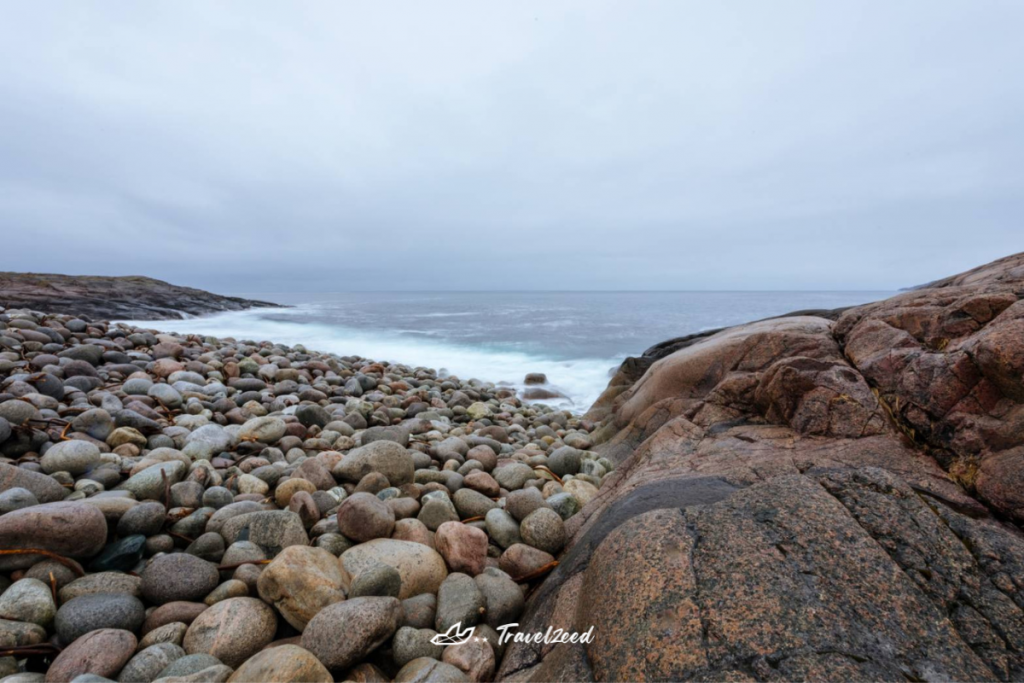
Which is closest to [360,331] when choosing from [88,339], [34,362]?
[88,339]

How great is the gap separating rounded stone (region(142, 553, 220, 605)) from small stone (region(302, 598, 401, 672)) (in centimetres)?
67

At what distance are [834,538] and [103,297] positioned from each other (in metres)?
28.4

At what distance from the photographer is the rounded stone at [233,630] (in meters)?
1.79

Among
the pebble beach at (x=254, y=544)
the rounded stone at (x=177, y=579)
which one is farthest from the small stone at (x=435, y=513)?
the rounded stone at (x=177, y=579)

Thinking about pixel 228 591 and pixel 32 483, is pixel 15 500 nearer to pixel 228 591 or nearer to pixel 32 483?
pixel 32 483

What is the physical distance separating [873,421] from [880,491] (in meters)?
0.62

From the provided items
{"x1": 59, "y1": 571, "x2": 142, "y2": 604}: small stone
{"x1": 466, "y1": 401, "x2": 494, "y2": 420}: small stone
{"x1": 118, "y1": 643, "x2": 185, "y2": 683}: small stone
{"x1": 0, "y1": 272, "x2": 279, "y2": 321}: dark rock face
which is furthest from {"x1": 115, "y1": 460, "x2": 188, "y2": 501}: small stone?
{"x1": 0, "y1": 272, "x2": 279, "y2": 321}: dark rock face

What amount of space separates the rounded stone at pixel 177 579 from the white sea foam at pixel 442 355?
7.40m

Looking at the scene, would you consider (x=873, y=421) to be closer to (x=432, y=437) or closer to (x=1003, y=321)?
(x=1003, y=321)

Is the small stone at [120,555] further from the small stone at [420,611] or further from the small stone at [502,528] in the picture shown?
the small stone at [502,528]

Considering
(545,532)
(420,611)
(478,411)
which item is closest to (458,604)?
(420,611)

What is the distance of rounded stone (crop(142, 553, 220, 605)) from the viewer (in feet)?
6.61

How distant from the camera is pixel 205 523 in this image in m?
2.47

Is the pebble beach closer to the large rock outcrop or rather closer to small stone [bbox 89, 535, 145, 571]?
small stone [bbox 89, 535, 145, 571]
